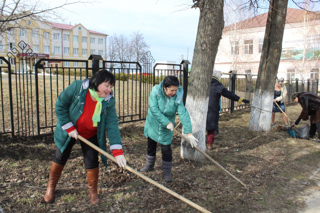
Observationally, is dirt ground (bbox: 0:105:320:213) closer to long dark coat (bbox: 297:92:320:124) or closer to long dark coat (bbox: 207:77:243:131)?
long dark coat (bbox: 207:77:243:131)

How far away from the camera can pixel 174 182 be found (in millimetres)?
3594

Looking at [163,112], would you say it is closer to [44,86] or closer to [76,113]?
[76,113]

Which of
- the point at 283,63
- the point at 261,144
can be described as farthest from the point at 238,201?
the point at 283,63

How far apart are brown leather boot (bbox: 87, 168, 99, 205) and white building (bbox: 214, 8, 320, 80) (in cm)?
1600

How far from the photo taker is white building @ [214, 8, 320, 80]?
22000mm

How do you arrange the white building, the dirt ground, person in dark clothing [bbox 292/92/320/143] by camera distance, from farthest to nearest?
the white building, person in dark clothing [bbox 292/92/320/143], the dirt ground

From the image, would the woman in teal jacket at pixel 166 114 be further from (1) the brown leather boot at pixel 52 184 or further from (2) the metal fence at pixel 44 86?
(2) the metal fence at pixel 44 86

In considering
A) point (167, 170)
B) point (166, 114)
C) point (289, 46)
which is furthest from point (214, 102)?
point (289, 46)

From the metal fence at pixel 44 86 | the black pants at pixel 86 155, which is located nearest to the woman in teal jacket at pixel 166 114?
the black pants at pixel 86 155

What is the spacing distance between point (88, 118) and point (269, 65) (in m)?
5.56

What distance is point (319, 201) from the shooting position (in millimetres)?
3369

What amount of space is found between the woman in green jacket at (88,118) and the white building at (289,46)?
15.8 metres

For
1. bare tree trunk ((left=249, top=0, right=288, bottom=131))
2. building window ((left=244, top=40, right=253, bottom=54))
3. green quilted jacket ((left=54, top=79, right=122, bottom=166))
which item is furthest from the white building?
green quilted jacket ((left=54, top=79, right=122, bottom=166))

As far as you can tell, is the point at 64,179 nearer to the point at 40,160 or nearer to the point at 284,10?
the point at 40,160
